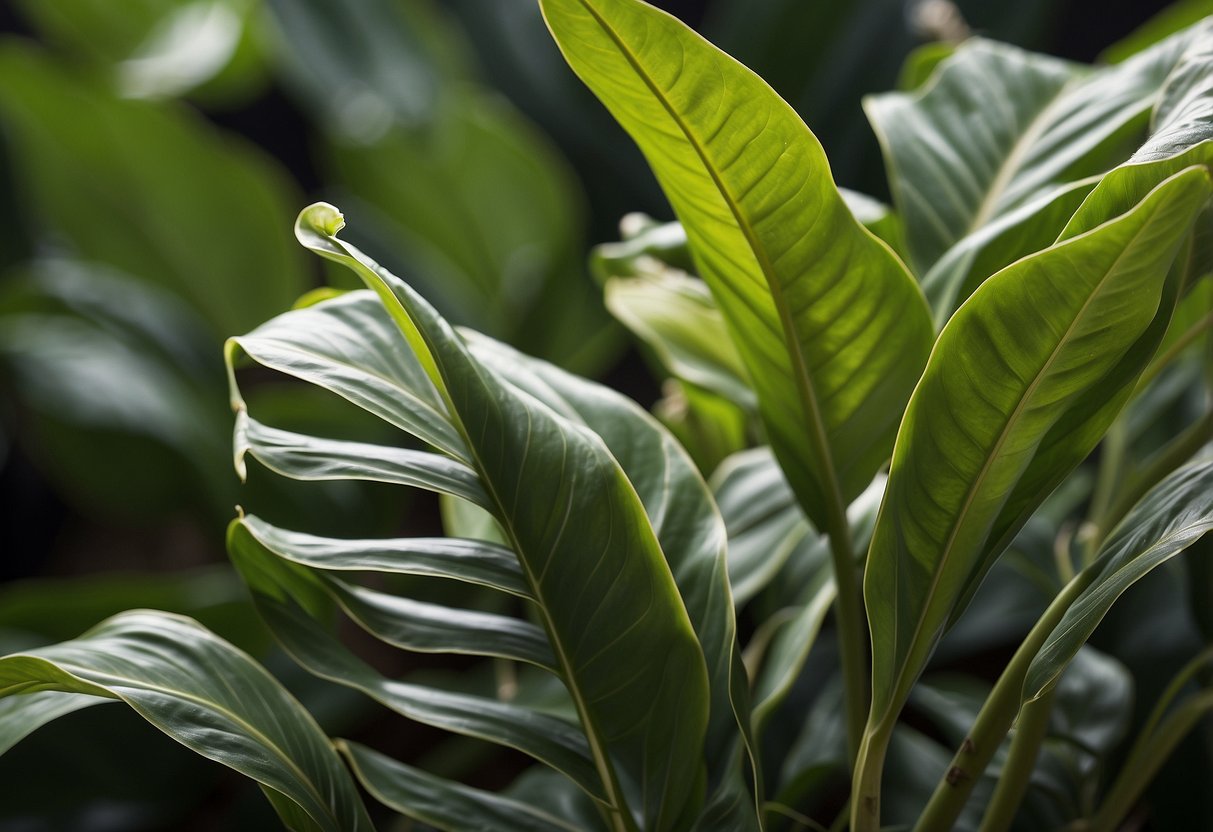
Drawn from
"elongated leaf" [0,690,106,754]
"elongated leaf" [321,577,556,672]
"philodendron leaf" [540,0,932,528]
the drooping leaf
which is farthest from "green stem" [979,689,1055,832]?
the drooping leaf

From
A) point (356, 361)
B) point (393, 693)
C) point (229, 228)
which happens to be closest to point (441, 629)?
point (393, 693)

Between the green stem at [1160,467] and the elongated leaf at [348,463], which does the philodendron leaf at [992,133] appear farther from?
the elongated leaf at [348,463]

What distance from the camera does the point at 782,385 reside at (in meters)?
0.55

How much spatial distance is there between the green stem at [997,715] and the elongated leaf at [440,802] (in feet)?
0.65

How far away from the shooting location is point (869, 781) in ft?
1.68

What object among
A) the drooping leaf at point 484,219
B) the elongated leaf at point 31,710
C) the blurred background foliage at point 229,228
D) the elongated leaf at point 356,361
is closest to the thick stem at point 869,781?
the elongated leaf at point 356,361

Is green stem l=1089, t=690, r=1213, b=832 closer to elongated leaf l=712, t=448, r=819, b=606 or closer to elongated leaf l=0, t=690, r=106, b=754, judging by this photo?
elongated leaf l=712, t=448, r=819, b=606

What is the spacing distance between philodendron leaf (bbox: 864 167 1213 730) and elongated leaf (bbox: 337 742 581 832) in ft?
0.63

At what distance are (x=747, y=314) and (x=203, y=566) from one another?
1334 millimetres

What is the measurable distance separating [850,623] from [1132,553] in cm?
17

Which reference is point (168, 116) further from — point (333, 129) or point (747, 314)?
point (747, 314)

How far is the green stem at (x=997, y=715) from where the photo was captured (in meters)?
0.49

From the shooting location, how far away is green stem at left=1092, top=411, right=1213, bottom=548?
612 millimetres

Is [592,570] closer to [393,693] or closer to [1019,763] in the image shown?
[393,693]
